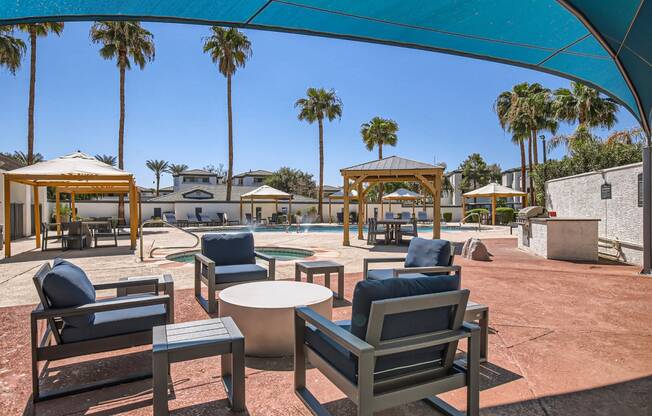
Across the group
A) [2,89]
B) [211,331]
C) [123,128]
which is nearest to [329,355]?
[211,331]

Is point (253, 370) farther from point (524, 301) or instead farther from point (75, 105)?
point (75, 105)

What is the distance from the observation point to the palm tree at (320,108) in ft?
91.1

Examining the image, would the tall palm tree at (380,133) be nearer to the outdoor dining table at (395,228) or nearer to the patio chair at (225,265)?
the outdoor dining table at (395,228)

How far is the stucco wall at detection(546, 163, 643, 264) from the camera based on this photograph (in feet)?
26.4

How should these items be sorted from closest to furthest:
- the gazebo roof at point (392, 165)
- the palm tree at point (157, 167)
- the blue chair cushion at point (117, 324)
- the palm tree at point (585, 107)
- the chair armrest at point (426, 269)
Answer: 1. the blue chair cushion at point (117, 324)
2. the chair armrest at point (426, 269)
3. the gazebo roof at point (392, 165)
4. the palm tree at point (585, 107)
5. the palm tree at point (157, 167)

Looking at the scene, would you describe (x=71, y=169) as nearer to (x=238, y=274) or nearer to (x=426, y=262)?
(x=238, y=274)

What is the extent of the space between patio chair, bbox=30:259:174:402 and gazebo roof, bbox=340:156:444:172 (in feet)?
32.9

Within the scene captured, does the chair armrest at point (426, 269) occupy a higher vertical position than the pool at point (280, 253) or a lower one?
higher

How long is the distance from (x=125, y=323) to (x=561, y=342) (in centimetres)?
395

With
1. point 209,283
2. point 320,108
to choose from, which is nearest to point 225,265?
point 209,283

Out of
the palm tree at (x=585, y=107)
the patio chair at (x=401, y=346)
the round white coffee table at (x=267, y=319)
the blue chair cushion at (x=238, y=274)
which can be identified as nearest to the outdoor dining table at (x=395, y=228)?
the blue chair cushion at (x=238, y=274)

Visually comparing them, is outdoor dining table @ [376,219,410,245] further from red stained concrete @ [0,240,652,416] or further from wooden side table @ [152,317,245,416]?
wooden side table @ [152,317,245,416]

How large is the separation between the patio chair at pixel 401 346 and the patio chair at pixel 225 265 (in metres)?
2.62

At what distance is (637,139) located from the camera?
19.5 m
